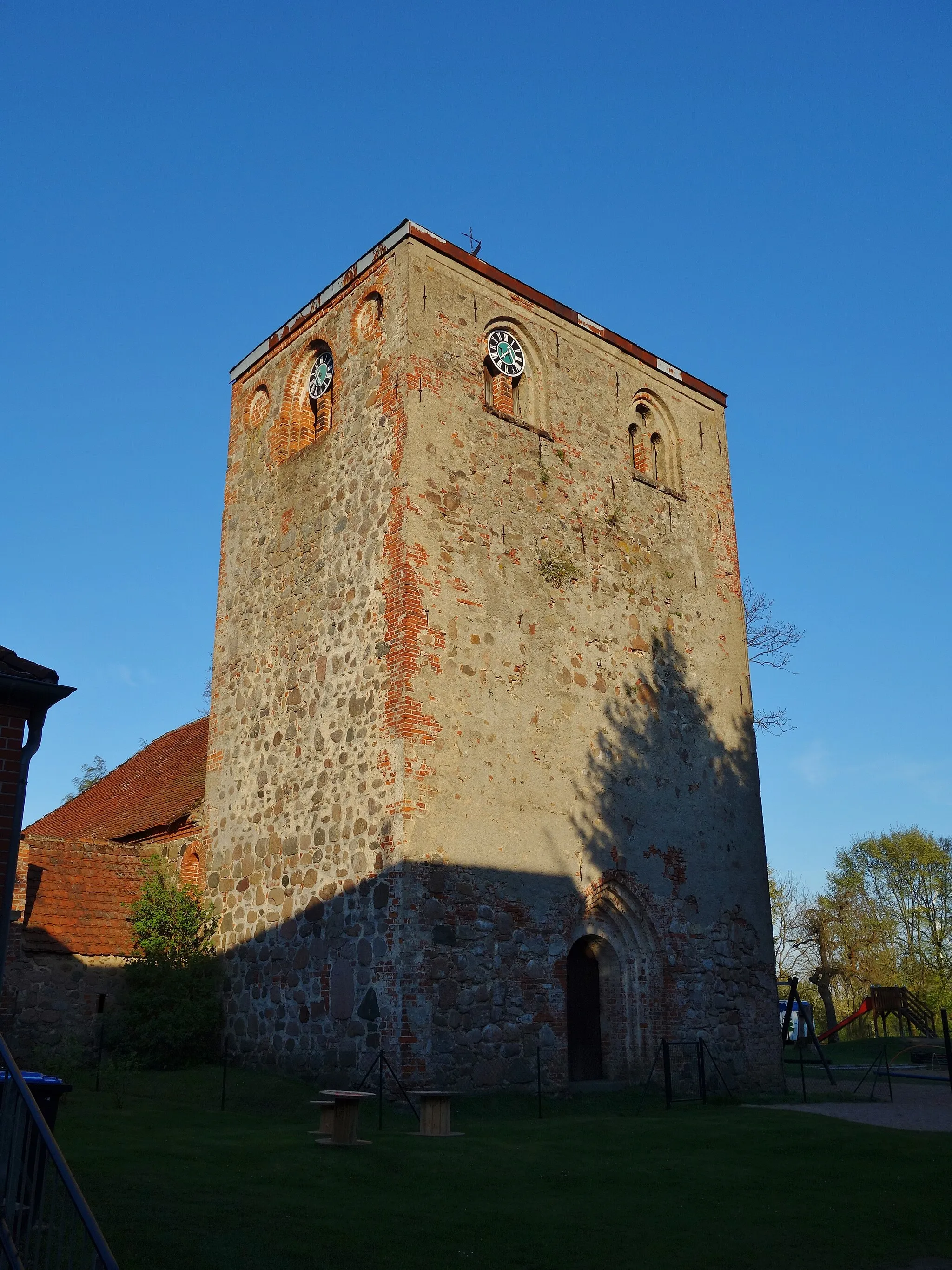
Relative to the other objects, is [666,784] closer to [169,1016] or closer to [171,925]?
[171,925]

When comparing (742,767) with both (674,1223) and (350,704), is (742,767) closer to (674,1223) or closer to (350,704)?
(350,704)

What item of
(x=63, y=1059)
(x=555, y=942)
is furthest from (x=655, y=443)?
(x=63, y=1059)

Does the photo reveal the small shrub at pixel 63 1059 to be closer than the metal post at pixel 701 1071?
Yes

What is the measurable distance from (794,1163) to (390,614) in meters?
7.60

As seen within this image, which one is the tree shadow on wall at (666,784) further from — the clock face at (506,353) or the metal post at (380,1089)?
the clock face at (506,353)

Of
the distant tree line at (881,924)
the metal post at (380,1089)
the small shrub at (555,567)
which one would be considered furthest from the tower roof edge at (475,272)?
the distant tree line at (881,924)

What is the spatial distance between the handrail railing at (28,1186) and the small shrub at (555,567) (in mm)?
10953

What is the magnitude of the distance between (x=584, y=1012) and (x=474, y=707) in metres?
4.75

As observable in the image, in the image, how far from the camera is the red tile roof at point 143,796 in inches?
734

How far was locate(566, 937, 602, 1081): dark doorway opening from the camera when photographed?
14.7m

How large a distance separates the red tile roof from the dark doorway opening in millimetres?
6853

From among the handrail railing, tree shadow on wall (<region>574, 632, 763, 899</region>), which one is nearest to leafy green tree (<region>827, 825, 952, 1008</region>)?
tree shadow on wall (<region>574, 632, 763, 899</region>)

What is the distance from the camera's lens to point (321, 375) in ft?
57.2

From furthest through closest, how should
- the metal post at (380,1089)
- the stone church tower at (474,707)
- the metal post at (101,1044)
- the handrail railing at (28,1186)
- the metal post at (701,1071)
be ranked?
the metal post at (101,1044), the metal post at (701,1071), the stone church tower at (474,707), the metal post at (380,1089), the handrail railing at (28,1186)
